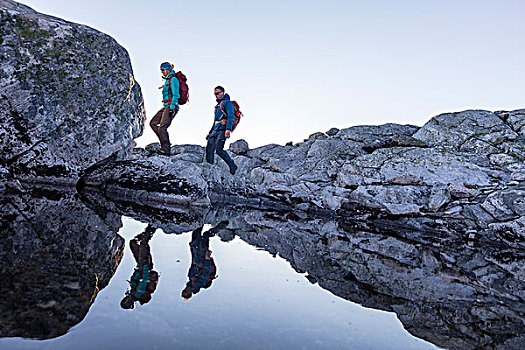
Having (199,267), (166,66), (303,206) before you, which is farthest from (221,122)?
(199,267)

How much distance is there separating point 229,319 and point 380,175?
16.4 metres

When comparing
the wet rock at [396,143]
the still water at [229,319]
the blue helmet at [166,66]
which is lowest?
the still water at [229,319]

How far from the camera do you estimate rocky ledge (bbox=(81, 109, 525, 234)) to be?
12.4 m

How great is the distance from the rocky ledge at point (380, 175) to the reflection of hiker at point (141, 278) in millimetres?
6926

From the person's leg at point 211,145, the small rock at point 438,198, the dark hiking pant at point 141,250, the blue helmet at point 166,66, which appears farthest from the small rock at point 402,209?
the dark hiking pant at point 141,250

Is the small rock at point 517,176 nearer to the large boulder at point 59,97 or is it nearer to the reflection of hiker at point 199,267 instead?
the reflection of hiker at point 199,267

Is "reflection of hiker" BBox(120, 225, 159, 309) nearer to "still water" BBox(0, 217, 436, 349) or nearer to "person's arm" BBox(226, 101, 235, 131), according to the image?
"still water" BBox(0, 217, 436, 349)

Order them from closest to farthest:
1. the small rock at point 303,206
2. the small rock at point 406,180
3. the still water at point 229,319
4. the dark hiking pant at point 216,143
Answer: the still water at point 229,319
the dark hiking pant at point 216,143
the small rock at point 303,206
the small rock at point 406,180

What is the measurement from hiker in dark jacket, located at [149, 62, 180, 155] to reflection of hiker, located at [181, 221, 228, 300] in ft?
26.2

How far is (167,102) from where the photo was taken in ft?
43.9

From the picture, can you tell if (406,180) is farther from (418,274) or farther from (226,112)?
(418,274)

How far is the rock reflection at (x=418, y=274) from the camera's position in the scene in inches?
138

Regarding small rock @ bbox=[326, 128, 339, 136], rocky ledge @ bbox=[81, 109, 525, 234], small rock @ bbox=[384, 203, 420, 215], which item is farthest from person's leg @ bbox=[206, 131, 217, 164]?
small rock @ bbox=[326, 128, 339, 136]

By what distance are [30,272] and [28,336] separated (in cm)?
136
